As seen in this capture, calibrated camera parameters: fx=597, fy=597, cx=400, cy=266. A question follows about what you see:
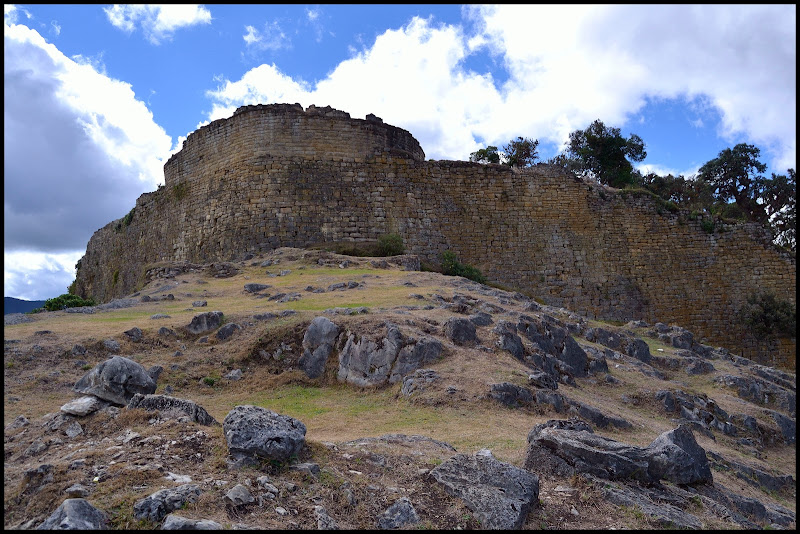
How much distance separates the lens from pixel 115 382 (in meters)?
6.03

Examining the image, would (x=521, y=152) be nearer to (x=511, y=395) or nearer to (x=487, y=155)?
(x=487, y=155)

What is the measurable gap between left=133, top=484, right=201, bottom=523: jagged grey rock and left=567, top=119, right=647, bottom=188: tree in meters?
30.9

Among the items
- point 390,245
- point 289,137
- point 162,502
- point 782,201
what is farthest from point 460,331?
point 782,201

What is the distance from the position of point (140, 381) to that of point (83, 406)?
0.67m

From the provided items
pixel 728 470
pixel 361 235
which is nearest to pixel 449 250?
pixel 361 235

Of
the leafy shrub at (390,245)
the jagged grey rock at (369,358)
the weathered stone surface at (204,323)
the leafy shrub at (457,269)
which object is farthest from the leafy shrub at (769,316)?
the weathered stone surface at (204,323)

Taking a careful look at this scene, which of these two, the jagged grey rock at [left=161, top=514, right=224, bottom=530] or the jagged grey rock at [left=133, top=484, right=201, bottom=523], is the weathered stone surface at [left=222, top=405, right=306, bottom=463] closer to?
the jagged grey rock at [left=133, top=484, right=201, bottom=523]

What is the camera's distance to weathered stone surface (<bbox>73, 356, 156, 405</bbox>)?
5965 mm

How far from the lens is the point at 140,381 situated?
6238 mm

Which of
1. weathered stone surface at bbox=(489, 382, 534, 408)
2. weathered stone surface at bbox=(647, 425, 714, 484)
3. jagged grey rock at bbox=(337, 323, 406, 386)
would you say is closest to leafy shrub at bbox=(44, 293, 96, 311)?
jagged grey rock at bbox=(337, 323, 406, 386)

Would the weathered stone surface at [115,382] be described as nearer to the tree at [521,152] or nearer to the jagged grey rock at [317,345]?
the jagged grey rock at [317,345]

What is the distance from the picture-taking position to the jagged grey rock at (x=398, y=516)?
419 centimetres

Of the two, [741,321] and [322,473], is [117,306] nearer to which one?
[322,473]

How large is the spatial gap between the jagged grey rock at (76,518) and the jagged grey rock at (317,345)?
6117mm
